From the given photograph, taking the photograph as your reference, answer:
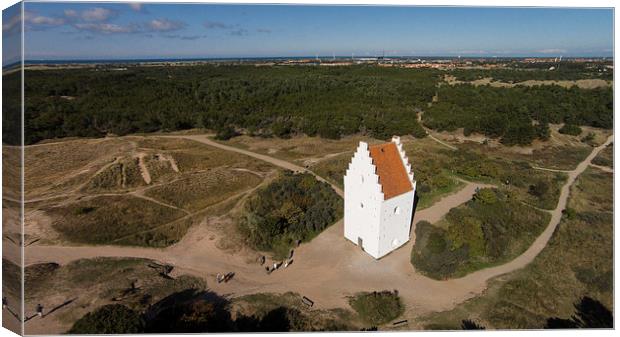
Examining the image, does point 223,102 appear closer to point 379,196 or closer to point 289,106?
point 289,106

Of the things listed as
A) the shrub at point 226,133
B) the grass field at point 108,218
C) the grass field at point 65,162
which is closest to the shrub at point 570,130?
the shrub at point 226,133

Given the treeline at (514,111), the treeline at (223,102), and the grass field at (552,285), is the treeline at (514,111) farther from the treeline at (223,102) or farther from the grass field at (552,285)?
the grass field at (552,285)

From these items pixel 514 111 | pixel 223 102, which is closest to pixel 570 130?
pixel 514 111

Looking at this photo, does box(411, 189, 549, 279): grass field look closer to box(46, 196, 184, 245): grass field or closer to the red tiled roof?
the red tiled roof

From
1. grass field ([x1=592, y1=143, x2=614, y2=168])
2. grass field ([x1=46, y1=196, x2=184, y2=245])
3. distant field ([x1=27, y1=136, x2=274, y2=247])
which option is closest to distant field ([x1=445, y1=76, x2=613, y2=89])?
grass field ([x1=592, y1=143, x2=614, y2=168])

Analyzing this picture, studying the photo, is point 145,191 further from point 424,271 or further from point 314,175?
point 424,271

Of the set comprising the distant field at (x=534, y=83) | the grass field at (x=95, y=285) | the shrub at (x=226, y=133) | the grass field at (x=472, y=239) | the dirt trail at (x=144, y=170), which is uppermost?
the distant field at (x=534, y=83)
